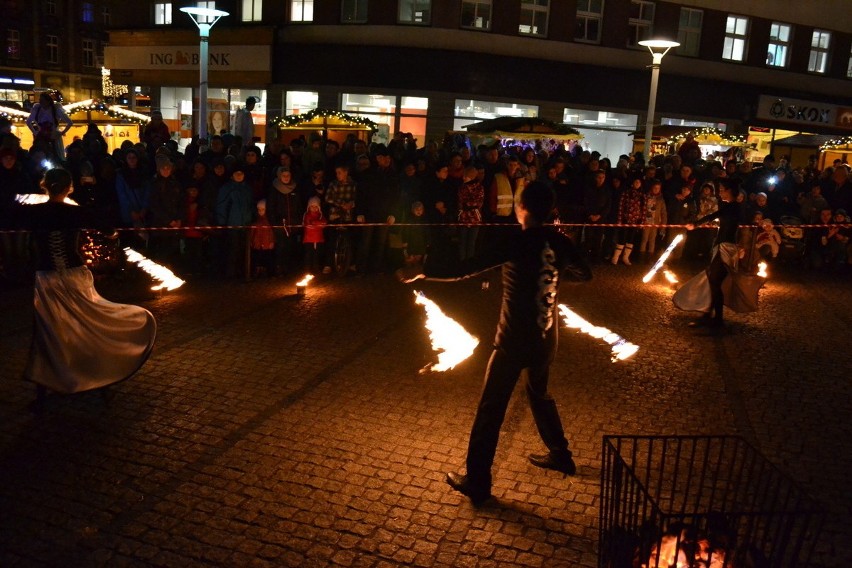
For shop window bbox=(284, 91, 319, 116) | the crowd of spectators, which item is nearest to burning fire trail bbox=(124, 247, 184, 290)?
the crowd of spectators

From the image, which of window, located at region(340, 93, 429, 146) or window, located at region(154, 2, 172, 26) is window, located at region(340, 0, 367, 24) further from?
window, located at region(154, 2, 172, 26)

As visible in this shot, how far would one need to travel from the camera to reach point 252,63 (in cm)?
2653

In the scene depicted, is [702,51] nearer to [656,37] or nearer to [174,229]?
[656,37]

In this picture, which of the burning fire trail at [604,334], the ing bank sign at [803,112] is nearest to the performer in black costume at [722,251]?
the burning fire trail at [604,334]

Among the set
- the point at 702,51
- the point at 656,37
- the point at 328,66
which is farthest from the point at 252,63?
the point at 702,51

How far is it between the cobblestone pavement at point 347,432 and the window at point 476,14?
16.2m

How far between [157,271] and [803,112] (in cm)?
2677

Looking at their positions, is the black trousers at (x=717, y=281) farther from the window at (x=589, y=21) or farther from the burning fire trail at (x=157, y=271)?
the window at (x=589, y=21)

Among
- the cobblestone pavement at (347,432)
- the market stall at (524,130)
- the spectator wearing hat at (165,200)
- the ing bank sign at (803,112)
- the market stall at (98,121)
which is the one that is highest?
the ing bank sign at (803,112)

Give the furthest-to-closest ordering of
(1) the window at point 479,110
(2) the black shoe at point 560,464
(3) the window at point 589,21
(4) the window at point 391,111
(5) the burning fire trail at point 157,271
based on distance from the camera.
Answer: (3) the window at point 589,21 → (1) the window at point 479,110 → (4) the window at point 391,111 → (5) the burning fire trail at point 157,271 → (2) the black shoe at point 560,464

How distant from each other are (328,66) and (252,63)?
10.3ft

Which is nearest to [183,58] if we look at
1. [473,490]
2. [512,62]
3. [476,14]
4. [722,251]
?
[476,14]

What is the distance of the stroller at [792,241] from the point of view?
48.9ft

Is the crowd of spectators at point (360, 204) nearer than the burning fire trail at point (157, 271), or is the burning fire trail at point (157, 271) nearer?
the burning fire trail at point (157, 271)
